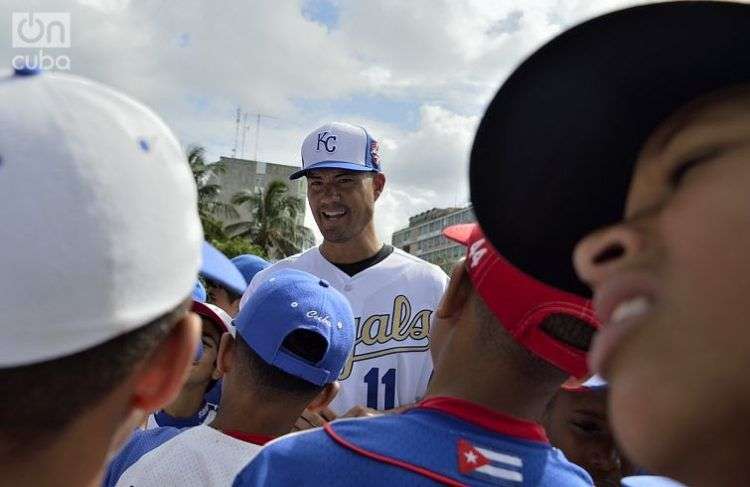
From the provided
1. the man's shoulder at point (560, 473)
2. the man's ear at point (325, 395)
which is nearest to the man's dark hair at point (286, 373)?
the man's ear at point (325, 395)

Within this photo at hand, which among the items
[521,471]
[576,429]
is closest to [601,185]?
[521,471]

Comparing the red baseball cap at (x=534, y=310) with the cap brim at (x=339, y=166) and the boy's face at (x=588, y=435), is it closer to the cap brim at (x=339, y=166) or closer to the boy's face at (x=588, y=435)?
the boy's face at (x=588, y=435)

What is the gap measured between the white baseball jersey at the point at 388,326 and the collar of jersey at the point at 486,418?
1.96 metres

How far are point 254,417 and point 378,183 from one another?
2858mm

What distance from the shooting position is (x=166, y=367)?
1.31m

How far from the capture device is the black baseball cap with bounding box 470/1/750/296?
100 centimetres

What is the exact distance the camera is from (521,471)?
1588 mm

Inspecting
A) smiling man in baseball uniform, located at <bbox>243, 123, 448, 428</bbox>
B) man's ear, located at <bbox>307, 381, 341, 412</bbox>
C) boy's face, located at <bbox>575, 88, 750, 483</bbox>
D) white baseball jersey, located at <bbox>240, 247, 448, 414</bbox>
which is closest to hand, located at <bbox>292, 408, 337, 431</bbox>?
smiling man in baseball uniform, located at <bbox>243, 123, 448, 428</bbox>

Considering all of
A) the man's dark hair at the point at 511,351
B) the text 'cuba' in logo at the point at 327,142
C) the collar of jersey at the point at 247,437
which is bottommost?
the collar of jersey at the point at 247,437

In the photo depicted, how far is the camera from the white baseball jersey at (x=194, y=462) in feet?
6.64

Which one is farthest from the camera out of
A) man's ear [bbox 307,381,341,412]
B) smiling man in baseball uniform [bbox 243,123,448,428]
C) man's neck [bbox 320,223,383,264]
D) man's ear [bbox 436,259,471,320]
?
man's neck [bbox 320,223,383,264]

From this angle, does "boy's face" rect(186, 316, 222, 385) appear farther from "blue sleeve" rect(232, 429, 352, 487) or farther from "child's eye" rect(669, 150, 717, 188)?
"child's eye" rect(669, 150, 717, 188)

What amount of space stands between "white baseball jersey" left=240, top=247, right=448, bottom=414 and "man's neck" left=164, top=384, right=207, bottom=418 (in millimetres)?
596

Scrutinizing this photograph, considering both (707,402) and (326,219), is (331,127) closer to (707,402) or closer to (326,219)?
(326,219)
